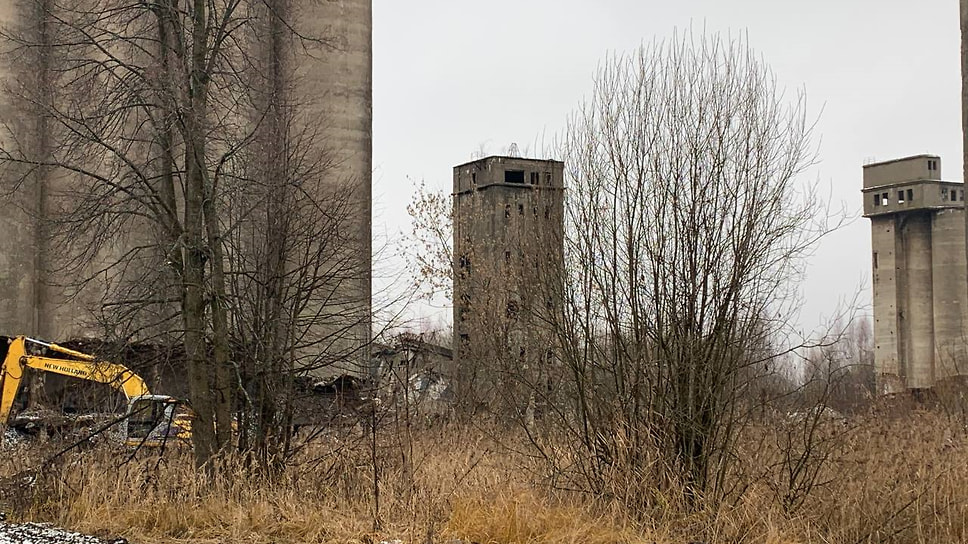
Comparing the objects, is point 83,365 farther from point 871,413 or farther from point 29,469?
point 871,413

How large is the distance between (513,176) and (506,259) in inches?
615

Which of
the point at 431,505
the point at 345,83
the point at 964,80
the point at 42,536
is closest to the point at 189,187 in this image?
the point at 42,536

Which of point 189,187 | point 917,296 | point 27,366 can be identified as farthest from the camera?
point 917,296

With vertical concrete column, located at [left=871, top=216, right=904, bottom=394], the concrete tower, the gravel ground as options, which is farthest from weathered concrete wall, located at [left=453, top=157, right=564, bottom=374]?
vertical concrete column, located at [left=871, top=216, right=904, bottom=394]

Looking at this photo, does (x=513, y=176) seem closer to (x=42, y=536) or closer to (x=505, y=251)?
(x=505, y=251)

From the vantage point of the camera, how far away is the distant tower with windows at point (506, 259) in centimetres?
1243

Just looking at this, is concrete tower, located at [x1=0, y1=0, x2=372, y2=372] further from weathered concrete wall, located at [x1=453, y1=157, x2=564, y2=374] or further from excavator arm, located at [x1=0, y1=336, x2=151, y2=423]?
excavator arm, located at [x1=0, y1=336, x2=151, y2=423]

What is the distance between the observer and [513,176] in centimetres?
3712

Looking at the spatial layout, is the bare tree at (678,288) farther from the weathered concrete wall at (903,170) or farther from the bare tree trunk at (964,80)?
the weathered concrete wall at (903,170)

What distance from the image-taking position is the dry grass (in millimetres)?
9594

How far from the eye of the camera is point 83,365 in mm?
20281

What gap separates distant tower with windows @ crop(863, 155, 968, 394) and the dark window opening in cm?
3598

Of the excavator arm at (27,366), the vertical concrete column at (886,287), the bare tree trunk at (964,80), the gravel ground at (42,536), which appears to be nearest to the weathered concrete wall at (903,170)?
the vertical concrete column at (886,287)

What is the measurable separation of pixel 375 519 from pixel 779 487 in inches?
172
